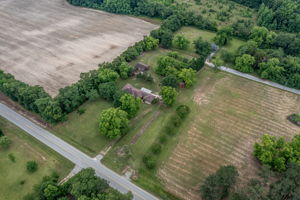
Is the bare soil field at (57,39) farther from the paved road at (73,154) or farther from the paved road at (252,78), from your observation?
the paved road at (252,78)

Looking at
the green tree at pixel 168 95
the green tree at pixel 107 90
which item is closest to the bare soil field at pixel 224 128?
the green tree at pixel 168 95

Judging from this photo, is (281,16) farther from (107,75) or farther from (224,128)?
(107,75)

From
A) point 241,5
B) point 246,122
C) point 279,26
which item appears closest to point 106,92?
point 246,122

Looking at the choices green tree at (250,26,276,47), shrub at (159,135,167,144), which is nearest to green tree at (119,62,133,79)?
Answer: shrub at (159,135,167,144)

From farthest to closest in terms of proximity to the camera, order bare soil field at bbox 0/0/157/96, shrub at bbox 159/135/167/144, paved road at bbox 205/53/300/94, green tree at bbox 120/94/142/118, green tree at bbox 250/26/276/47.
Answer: green tree at bbox 250/26/276/47
bare soil field at bbox 0/0/157/96
paved road at bbox 205/53/300/94
green tree at bbox 120/94/142/118
shrub at bbox 159/135/167/144

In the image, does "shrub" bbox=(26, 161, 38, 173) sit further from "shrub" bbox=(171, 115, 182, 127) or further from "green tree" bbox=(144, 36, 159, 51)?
"green tree" bbox=(144, 36, 159, 51)

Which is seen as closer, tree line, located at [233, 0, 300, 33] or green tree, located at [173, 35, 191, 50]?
green tree, located at [173, 35, 191, 50]

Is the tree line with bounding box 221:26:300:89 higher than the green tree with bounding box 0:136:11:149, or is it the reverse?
the tree line with bounding box 221:26:300:89

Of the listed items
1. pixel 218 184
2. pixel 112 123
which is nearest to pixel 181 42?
pixel 112 123
